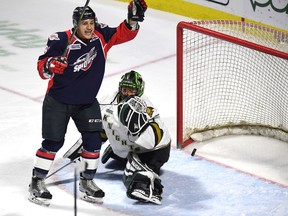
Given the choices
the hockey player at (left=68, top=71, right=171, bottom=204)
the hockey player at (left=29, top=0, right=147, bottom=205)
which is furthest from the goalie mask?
the hockey player at (left=29, top=0, right=147, bottom=205)

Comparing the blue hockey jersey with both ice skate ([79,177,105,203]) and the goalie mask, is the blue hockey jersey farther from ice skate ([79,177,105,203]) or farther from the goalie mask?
ice skate ([79,177,105,203])

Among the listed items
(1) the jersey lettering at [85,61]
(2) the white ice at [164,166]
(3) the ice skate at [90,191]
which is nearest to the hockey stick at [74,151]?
(2) the white ice at [164,166]

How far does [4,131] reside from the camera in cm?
557

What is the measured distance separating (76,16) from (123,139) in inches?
32.0

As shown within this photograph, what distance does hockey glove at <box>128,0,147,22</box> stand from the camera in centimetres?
431

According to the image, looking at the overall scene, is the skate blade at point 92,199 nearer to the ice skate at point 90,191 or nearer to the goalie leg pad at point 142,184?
the ice skate at point 90,191

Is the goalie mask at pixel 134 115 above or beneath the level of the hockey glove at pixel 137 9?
beneath

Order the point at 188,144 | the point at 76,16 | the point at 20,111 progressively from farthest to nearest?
the point at 20,111
the point at 188,144
the point at 76,16

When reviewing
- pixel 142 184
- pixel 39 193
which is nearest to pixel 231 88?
pixel 142 184

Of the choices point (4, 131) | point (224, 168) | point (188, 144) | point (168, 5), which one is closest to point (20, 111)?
point (4, 131)

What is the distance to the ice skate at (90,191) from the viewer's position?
4570 mm

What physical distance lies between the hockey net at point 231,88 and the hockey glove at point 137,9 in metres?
0.81

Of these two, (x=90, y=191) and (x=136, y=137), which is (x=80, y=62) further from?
(x=90, y=191)

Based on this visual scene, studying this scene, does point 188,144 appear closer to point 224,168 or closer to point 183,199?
point 224,168
